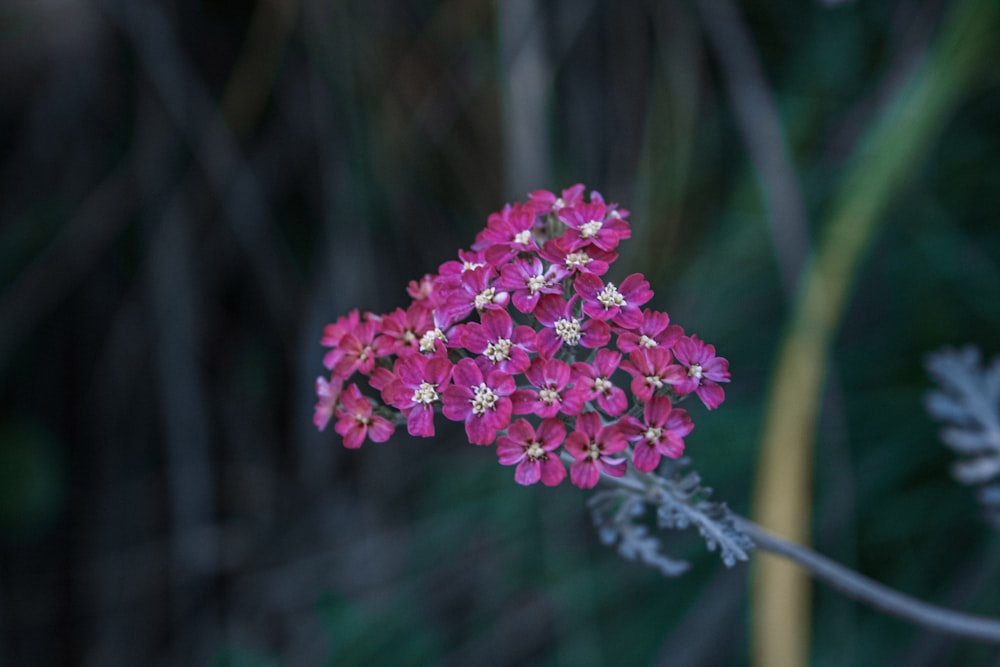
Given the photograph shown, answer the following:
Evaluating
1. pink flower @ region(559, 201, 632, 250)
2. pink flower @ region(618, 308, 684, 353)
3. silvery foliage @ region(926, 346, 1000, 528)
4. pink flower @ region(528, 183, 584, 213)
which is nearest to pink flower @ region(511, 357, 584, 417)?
pink flower @ region(618, 308, 684, 353)

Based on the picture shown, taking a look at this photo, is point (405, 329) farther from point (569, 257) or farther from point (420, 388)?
point (569, 257)

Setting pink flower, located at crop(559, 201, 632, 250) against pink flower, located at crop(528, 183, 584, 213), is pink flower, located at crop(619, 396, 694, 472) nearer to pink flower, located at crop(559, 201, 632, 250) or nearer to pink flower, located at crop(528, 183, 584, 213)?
pink flower, located at crop(559, 201, 632, 250)

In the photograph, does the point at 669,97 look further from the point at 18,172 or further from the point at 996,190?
the point at 18,172

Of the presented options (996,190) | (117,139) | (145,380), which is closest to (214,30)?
(117,139)

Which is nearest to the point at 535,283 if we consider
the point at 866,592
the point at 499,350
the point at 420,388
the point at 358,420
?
the point at 499,350

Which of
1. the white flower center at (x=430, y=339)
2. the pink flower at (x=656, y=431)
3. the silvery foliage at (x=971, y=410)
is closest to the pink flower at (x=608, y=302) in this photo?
the pink flower at (x=656, y=431)

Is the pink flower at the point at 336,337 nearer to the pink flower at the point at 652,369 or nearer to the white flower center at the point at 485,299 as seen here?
the white flower center at the point at 485,299
